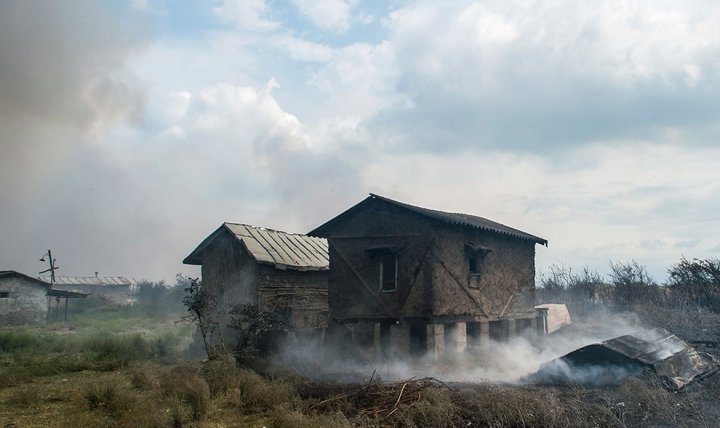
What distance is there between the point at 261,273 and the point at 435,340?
658 centimetres

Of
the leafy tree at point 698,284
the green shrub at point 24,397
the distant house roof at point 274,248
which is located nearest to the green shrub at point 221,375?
the green shrub at point 24,397

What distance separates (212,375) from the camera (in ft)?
38.7

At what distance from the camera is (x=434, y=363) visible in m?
14.3

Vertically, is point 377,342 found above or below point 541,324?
below

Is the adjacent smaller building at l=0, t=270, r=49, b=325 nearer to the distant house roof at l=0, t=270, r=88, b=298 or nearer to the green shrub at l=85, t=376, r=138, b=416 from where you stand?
the distant house roof at l=0, t=270, r=88, b=298

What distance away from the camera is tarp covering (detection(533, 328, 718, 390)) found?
460 inches

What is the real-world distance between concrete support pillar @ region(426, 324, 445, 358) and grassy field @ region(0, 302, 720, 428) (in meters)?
2.71

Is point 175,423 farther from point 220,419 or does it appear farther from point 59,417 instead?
point 59,417

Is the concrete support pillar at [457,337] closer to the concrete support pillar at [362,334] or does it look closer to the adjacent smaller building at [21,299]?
the concrete support pillar at [362,334]

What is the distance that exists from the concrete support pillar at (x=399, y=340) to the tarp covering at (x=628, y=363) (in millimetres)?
3665

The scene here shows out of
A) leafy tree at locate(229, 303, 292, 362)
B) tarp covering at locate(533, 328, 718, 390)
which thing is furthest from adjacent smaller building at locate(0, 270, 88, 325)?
tarp covering at locate(533, 328, 718, 390)

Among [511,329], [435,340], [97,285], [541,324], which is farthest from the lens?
[97,285]

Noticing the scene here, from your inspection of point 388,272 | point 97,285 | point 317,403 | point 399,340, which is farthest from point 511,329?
point 97,285

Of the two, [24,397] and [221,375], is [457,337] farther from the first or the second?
[24,397]
